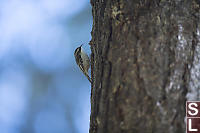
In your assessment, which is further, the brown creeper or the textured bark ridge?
the brown creeper

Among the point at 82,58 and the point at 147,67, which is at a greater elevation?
the point at 82,58

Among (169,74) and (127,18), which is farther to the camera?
(127,18)

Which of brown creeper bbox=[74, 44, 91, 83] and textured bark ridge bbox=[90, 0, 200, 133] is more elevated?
brown creeper bbox=[74, 44, 91, 83]

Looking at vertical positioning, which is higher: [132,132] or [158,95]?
[158,95]

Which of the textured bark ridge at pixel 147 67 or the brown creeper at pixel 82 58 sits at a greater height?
the brown creeper at pixel 82 58

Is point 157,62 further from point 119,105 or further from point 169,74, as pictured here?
point 119,105

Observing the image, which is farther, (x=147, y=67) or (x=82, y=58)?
(x=82, y=58)

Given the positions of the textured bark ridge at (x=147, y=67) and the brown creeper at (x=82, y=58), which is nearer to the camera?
the textured bark ridge at (x=147, y=67)

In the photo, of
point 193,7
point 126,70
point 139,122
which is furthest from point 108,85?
point 193,7
